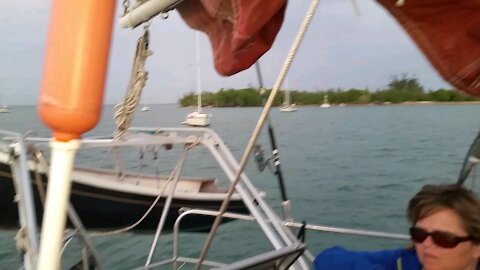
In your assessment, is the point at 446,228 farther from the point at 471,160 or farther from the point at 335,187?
the point at 335,187

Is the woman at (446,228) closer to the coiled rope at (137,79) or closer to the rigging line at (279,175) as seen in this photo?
the coiled rope at (137,79)

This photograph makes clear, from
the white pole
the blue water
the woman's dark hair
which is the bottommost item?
the blue water

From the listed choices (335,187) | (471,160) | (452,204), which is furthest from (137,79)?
(335,187)

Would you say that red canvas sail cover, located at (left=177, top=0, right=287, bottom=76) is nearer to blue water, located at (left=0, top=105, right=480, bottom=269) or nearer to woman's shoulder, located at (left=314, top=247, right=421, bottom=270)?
blue water, located at (left=0, top=105, right=480, bottom=269)

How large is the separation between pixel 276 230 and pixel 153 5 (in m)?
1.49

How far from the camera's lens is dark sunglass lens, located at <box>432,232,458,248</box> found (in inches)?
60.3

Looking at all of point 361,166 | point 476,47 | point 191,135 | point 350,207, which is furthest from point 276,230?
point 361,166

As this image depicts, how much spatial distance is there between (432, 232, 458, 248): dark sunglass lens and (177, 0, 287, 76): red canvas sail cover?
2.70 feet

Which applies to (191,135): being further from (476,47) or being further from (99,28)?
(99,28)

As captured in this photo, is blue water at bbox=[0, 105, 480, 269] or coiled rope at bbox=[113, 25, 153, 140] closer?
coiled rope at bbox=[113, 25, 153, 140]

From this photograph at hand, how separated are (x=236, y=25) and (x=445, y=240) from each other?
0.95m

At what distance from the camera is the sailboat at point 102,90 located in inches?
27.9

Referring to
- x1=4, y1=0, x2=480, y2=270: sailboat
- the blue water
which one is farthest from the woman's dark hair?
the blue water

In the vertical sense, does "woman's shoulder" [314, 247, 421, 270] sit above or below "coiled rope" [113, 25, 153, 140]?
below
